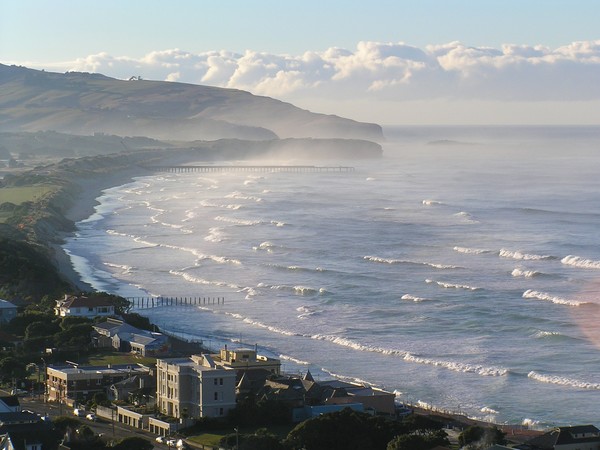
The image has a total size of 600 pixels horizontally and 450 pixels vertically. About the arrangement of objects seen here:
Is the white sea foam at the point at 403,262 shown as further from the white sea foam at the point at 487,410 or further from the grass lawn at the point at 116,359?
the white sea foam at the point at 487,410

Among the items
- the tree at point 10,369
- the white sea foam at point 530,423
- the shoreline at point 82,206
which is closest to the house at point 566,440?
the white sea foam at point 530,423

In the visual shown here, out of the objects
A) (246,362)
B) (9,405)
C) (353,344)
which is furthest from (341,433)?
(353,344)

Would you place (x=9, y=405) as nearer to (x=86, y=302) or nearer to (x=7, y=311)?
(x=7, y=311)

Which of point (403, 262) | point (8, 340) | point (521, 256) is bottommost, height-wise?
point (8, 340)

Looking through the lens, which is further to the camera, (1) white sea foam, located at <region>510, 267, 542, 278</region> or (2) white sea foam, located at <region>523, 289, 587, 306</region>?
(1) white sea foam, located at <region>510, 267, 542, 278</region>

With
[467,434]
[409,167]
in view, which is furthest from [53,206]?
[409,167]

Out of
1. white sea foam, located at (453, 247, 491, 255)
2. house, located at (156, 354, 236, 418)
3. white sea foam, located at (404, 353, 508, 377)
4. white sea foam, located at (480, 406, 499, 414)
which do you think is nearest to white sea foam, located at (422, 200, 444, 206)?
white sea foam, located at (453, 247, 491, 255)

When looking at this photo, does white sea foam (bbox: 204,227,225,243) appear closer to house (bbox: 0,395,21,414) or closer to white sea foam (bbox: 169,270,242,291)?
white sea foam (bbox: 169,270,242,291)
